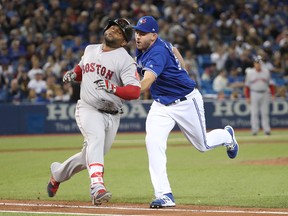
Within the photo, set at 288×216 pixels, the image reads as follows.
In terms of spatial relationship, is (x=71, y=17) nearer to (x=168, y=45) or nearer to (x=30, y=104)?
(x=30, y=104)

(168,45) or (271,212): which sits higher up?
(168,45)

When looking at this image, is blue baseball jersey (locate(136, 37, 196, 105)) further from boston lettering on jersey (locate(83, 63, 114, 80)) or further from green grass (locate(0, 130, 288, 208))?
green grass (locate(0, 130, 288, 208))

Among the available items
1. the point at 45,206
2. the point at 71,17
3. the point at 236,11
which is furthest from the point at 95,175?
the point at 236,11

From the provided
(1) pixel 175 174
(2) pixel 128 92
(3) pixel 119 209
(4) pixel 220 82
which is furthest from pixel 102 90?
(4) pixel 220 82

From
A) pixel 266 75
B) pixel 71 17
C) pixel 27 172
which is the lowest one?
→ pixel 27 172

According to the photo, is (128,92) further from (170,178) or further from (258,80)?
(258,80)

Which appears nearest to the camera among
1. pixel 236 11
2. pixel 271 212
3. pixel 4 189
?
pixel 271 212

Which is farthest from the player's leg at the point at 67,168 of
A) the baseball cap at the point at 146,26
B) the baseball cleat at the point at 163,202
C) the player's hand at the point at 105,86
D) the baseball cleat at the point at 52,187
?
the baseball cap at the point at 146,26

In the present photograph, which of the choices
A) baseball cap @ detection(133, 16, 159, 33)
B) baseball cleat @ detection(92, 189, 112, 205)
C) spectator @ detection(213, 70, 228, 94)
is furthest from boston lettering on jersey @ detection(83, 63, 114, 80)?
spectator @ detection(213, 70, 228, 94)
